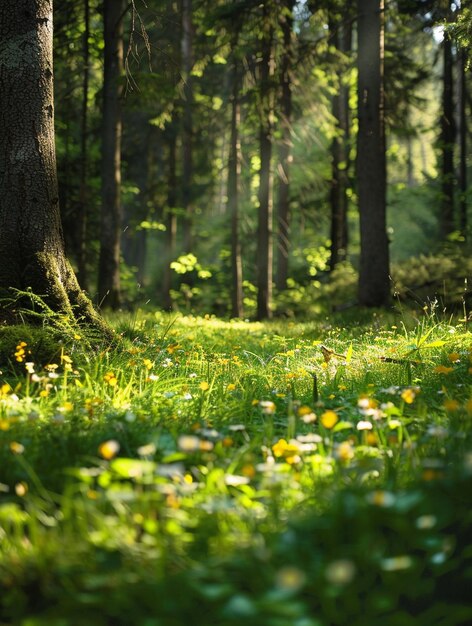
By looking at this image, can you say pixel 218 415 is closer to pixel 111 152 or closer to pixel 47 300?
pixel 47 300

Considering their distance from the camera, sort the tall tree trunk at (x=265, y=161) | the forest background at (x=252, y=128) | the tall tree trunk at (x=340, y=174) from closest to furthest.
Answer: the forest background at (x=252, y=128), the tall tree trunk at (x=265, y=161), the tall tree trunk at (x=340, y=174)

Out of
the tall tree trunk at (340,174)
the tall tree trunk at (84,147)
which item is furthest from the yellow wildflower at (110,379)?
the tall tree trunk at (340,174)

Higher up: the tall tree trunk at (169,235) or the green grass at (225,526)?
the tall tree trunk at (169,235)

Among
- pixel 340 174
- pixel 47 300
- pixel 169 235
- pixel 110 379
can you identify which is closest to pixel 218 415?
pixel 110 379

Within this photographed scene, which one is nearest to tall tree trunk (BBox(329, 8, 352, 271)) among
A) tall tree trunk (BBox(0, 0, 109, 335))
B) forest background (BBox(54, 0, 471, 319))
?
forest background (BBox(54, 0, 471, 319))

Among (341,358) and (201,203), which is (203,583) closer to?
(341,358)

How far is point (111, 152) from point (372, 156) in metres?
5.23

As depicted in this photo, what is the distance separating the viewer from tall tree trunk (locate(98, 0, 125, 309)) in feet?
35.5

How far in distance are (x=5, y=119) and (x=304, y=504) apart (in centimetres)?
442

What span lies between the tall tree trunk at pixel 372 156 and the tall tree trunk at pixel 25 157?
23.3ft

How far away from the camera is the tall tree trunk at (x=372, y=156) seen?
34.7 feet

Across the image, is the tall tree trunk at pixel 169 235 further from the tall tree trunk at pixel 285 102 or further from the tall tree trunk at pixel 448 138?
the tall tree trunk at pixel 448 138

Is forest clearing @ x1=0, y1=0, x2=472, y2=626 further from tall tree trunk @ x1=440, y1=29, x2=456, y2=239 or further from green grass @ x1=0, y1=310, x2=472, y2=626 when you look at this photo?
tall tree trunk @ x1=440, y1=29, x2=456, y2=239

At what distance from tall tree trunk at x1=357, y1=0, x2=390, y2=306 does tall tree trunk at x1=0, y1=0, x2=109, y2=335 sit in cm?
710
